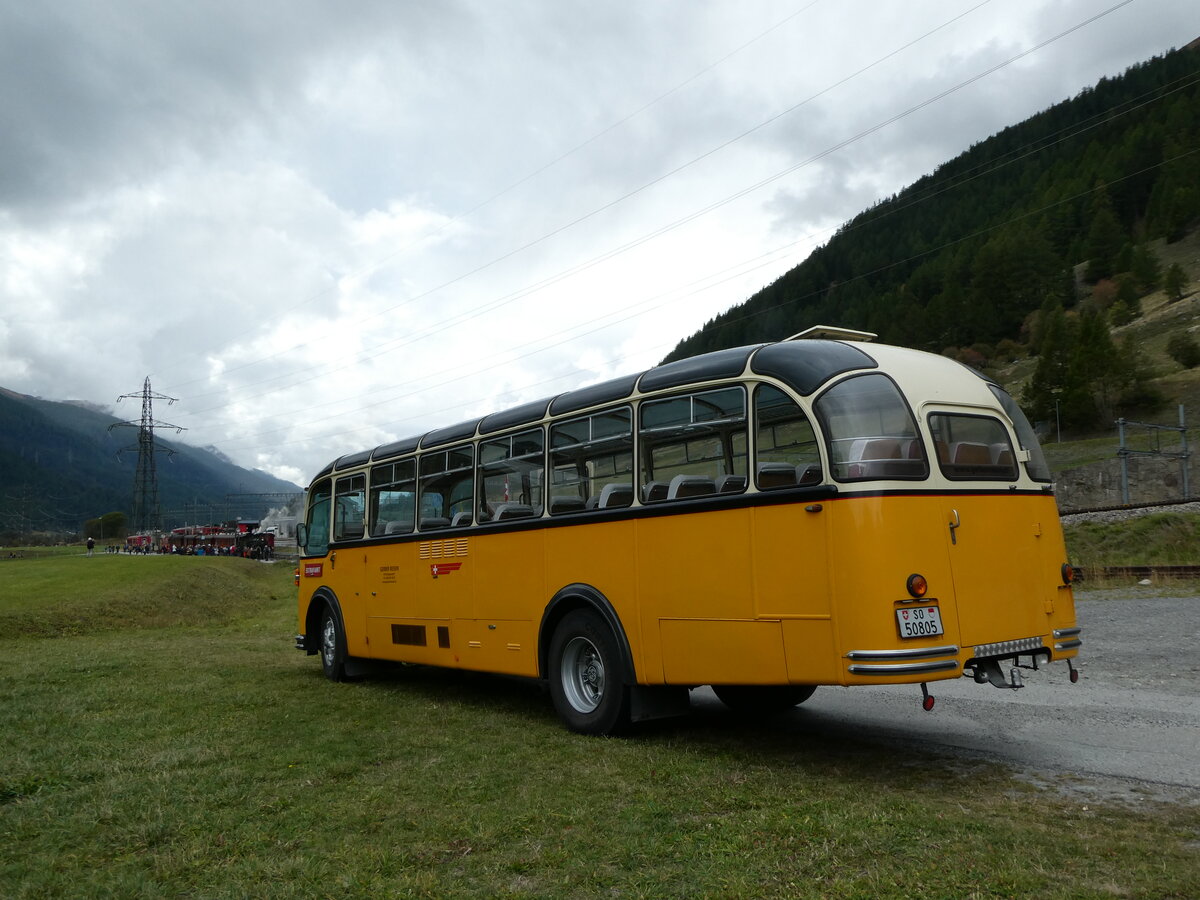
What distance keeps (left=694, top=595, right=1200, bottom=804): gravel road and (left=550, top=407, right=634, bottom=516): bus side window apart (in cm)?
284

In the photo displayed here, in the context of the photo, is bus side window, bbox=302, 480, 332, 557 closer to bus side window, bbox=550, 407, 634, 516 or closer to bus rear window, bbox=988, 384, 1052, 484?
bus side window, bbox=550, 407, 634, 516

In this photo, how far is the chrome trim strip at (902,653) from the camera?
6332mm

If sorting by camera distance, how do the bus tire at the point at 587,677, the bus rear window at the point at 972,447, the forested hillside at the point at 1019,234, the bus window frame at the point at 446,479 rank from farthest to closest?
the forested hillside at the point at 1019,234
the bus window frame at the point at 446,479
the bus tire at the point at 587,677
the bus rear window at the point at 972,447

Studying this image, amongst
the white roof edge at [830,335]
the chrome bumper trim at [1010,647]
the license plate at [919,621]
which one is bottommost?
the chrome bumper trim at [1010,647]

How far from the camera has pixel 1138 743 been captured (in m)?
7.51

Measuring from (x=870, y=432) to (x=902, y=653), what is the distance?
4.98 ft

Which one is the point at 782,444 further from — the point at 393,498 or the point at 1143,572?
the point at 1143,572

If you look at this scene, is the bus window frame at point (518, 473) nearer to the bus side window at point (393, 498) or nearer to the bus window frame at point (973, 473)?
the bus side window at point (393, 498)

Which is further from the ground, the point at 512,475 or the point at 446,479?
the point at 446,479

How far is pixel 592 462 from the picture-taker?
8.91 m

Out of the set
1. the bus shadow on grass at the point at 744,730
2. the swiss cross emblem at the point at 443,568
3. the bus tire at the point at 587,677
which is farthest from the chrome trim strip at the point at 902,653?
the swiss cross emblem at the point at 443,568

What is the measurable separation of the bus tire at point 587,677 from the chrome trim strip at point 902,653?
2.48m

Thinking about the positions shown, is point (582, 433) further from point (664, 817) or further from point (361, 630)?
point (361, 630)

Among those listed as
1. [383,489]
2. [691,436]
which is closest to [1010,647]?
[691,436]
